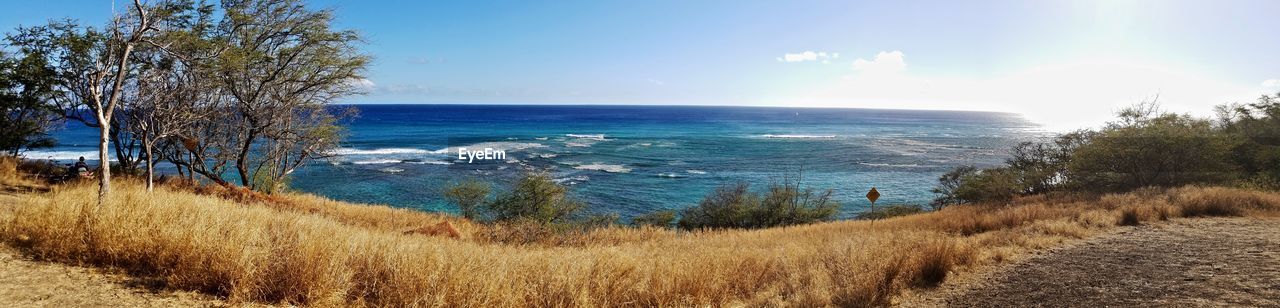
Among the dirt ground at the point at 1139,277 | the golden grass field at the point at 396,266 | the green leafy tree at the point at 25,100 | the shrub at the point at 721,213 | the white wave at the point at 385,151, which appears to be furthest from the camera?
the white wave at the point at 385,151

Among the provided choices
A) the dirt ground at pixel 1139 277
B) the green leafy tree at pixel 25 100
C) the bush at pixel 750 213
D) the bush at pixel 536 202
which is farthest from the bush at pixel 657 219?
the green leafy tree at pixel 25 100

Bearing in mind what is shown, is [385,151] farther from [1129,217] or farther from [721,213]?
[1129,217]

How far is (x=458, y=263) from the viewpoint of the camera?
5.94 m

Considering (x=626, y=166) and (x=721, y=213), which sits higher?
(x=626, y=166)

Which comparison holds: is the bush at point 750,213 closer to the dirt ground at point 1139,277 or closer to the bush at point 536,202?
the bush at point 536,202

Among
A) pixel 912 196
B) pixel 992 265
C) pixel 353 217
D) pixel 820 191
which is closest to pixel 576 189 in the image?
pixel 820 191

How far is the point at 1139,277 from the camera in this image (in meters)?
7.08

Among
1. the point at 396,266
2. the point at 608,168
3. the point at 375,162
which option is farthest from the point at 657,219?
the point at 375,162

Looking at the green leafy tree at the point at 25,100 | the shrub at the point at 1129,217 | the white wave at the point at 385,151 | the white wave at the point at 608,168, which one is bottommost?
the white wave at the point at 608,168

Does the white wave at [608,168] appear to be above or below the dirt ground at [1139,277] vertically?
below

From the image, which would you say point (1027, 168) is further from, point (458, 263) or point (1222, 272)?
point (458, 263)

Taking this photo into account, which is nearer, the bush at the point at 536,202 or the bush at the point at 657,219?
the bush at the point at 536,202

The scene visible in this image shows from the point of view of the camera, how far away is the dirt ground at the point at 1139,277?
6.11 metres

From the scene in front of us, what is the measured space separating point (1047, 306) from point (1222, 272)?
314 cm
